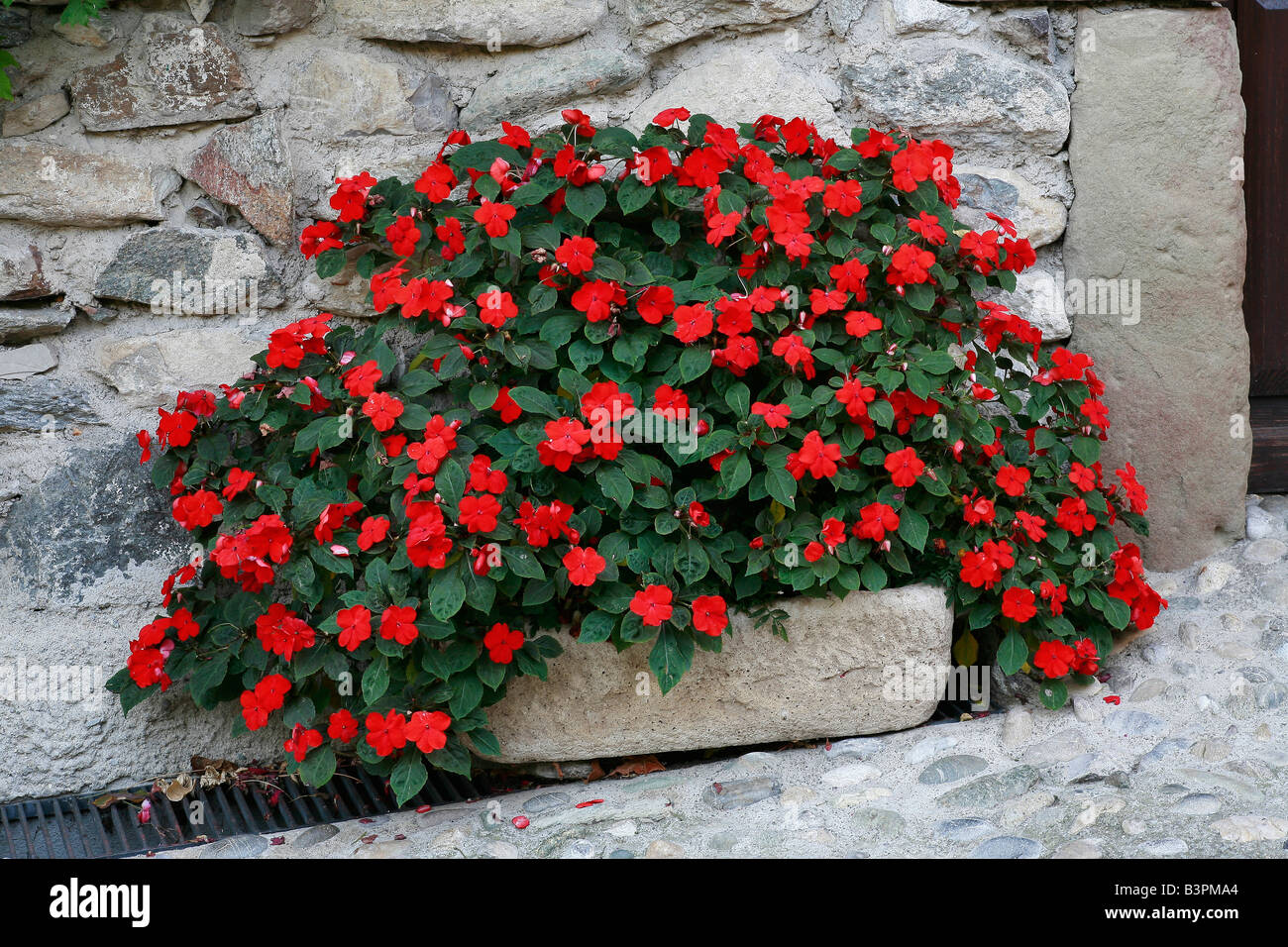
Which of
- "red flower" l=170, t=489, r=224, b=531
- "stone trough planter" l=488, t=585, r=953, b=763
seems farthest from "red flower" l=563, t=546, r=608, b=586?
"red flower" l=170, t=489, r=224, b=531

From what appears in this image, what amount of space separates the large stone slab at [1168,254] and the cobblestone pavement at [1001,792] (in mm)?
314

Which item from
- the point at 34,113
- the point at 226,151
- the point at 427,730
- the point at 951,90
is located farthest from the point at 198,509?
the point at 951,90

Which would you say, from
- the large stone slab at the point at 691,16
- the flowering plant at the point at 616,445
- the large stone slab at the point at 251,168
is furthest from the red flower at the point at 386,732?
the large stone slab at the point at 691,16

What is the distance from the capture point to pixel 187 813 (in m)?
2.19

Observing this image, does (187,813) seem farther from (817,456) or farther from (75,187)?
(817,456)

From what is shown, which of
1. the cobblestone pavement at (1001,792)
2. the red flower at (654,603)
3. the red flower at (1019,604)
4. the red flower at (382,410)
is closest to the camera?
the cobblestone pavement at (1001,792)

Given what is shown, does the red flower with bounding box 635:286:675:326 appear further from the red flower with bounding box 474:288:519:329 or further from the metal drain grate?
the metal drain grate

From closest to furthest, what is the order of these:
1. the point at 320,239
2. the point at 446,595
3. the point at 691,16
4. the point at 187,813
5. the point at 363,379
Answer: the point at 446,595
the point at 363,379
the point at 187,813
the point at 320,239
the point at 691,16

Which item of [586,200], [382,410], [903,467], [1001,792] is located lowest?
[1001,792]

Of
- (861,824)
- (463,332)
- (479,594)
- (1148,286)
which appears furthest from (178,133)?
(1148,286)

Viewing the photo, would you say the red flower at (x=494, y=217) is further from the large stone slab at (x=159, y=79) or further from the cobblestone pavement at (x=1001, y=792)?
the cobblestone pavement at (x=1001, y=792)

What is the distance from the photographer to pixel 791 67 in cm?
246

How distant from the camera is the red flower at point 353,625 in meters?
1.87

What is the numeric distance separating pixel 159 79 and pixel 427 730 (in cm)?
143
